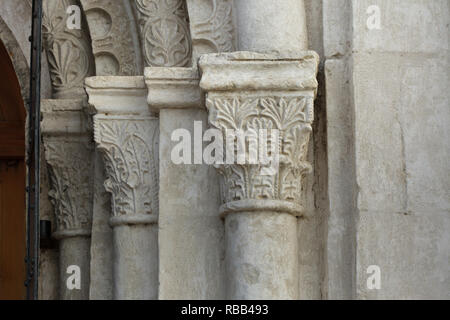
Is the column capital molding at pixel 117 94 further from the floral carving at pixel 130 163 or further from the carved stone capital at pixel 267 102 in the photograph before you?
the carved stone capital at pixel 267 102

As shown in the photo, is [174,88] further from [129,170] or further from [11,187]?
[11,187]

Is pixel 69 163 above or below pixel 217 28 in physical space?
below

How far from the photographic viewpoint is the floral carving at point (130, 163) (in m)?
4.48

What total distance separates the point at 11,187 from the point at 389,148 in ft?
8.43

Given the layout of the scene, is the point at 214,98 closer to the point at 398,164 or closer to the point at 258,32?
the point at 258,32

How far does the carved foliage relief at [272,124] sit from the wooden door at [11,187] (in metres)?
2.07

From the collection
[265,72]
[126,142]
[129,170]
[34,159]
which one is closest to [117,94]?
[126,142]

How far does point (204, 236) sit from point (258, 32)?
2.41 ft

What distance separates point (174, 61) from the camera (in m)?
4.61

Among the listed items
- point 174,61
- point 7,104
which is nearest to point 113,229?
point 174,61

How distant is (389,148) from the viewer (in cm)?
418

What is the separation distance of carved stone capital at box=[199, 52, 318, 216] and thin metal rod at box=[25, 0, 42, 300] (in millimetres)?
703

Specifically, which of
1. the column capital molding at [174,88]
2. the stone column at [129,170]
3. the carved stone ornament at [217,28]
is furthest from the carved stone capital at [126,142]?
the carved stone ornament at [217,28]

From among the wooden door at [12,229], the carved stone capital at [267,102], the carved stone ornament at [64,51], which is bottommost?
the wooden door at [12,229]
